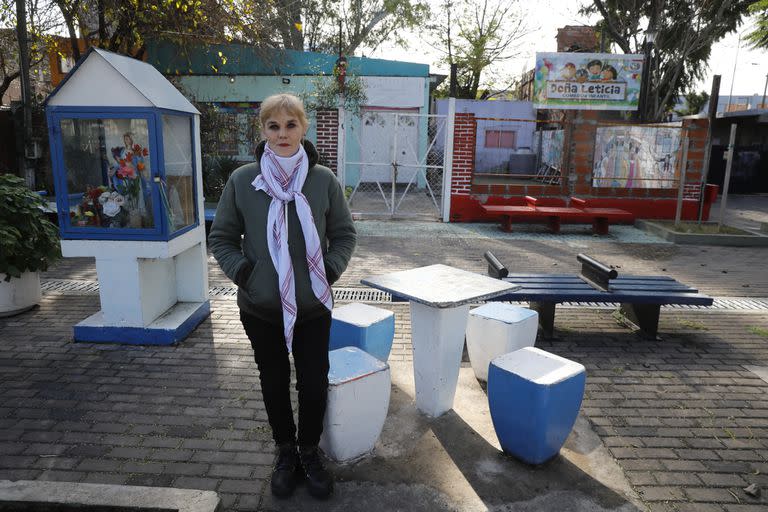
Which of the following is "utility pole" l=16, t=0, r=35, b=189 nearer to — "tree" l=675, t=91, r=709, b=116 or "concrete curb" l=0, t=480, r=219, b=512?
"concrete curb" l=0, t=480, r=219, b=512

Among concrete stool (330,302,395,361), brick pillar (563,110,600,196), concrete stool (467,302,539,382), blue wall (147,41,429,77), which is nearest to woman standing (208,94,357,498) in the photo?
concrete stool (330,302,395,361)

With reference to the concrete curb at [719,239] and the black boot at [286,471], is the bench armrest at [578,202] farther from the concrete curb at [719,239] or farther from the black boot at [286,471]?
the black boot at [286,471]

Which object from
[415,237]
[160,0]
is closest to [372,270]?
[415,237]

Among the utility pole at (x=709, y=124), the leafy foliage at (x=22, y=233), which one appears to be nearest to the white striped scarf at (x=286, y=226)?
the leafy foliage at (x=22, y=233)

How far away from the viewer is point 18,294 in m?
5.18

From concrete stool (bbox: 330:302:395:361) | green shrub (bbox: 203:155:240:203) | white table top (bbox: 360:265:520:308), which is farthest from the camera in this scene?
green shrub (bbox: 203:155:240:203)

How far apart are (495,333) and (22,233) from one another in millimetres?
4420

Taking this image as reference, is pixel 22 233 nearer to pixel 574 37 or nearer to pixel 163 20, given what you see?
pixel 163 20

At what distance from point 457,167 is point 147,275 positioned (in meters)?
7.45

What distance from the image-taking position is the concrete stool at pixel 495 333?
3.92 metres

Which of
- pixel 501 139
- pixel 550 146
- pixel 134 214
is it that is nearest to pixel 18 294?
→ pixel 134 214

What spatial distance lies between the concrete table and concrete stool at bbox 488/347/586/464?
37 centimetres

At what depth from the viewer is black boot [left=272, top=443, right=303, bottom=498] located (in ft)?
8.55

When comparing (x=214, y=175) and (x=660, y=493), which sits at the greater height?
(x=214, y=175)
